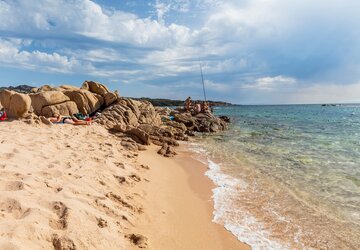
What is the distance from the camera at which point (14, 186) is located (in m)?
4.98

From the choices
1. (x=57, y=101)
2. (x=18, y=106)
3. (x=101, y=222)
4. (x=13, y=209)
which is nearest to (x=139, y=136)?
(x=18, y=106)

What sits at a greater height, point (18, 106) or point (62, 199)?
point (18, 106)

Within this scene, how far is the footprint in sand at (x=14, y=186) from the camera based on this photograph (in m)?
4.89

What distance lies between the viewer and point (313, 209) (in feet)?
23.7

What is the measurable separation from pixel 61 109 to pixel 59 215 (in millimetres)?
17716

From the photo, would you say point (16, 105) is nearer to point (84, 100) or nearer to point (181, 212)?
point (84, 100)

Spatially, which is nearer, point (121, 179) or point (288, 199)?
point (121, 179)

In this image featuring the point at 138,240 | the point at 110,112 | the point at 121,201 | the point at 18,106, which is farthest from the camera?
the point at 110,112

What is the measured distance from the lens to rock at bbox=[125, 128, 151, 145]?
14.7 meters

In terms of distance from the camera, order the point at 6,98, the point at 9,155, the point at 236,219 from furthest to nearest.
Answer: the point at 6,98 → the point at 9,155 → the point at 236,219

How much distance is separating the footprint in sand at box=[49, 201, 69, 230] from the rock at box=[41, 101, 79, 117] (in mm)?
16727

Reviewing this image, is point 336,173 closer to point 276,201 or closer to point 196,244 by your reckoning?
point 276,201

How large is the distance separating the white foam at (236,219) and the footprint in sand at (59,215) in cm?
312

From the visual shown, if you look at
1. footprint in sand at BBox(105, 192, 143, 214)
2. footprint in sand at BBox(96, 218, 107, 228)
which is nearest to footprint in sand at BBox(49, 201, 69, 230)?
footprint in sand at BBox(96, 218, 107, 228)
